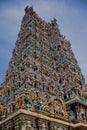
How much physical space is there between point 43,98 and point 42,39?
1233cm

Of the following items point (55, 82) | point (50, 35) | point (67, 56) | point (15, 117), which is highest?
point (50, 35)

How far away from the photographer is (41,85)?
2367 centimetres

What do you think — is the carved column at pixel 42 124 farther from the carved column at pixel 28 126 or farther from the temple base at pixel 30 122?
the carved column at pixel 28 126

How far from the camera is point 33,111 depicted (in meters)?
19.1

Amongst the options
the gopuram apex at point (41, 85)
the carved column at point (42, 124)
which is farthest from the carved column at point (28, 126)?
the carved column at point (42, 124)

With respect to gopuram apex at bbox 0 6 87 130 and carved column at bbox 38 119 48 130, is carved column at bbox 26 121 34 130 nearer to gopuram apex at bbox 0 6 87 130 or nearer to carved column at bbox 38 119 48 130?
gopuram apex at bbox 0 6 87 130

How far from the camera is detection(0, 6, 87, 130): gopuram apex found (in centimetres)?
1947

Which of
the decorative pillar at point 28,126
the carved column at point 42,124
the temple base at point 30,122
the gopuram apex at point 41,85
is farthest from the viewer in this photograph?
the gopuram apex at point 41,85

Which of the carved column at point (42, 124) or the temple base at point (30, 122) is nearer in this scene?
the temple base at point (30, 122)

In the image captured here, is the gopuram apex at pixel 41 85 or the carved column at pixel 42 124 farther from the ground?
the gopuram apex at pixel 41 85

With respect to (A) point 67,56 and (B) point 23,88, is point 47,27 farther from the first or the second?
(B) point 23,88

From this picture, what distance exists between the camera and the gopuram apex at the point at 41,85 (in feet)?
63.9

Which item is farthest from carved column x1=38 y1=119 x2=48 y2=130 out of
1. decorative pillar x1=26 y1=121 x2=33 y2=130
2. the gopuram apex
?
decorative pillar x1=26 y1=121 x2=33 y2=130

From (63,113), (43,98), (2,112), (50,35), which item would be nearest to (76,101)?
(63,113)
